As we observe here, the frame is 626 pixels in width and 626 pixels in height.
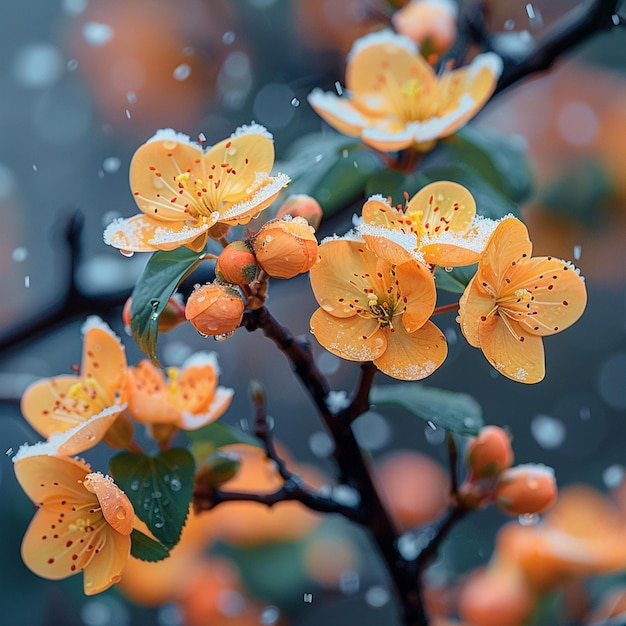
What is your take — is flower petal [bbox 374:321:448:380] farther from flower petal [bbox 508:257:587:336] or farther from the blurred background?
the blurred background

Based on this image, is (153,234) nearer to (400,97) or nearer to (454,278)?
(454,278)

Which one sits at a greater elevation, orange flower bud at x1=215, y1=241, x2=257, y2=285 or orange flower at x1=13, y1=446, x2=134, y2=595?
orange flower bud at x1=215, y1=241, x2=257, y2=285

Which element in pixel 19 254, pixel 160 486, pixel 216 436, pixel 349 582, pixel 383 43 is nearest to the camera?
pixel 160 486

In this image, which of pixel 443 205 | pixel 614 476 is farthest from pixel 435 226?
pixel 614 476

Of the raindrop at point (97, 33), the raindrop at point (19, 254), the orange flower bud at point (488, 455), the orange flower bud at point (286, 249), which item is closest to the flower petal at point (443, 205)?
the orange flower bud at point (286, 249)

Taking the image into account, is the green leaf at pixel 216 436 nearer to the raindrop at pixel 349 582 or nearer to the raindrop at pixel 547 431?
the raindrop at pixel 349 582

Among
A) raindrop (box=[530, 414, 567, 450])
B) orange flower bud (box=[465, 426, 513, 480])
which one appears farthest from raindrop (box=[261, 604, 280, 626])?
orange flower bud (box=[465, 426, 513, 480])
